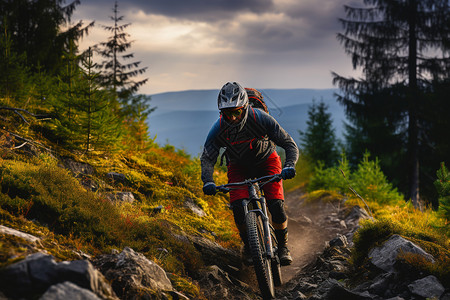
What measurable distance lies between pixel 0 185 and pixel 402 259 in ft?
17.1

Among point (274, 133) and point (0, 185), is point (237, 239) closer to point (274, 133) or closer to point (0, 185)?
point (274, 133)

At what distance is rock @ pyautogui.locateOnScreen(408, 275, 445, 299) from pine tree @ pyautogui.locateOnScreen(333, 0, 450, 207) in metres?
17.8

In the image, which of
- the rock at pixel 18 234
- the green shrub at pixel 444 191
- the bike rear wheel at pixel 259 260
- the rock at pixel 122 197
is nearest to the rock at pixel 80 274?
the rock at pixel 18 234

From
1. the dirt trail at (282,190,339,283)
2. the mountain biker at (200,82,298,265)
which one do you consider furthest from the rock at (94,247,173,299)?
the dirt trail at (282,190,339,283)

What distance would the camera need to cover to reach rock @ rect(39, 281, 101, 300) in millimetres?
2473

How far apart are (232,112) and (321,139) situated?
75.9 ft

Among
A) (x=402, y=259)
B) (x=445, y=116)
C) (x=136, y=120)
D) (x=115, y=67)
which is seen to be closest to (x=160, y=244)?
(x=402, y=259)

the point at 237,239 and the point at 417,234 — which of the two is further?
the point at 237,239

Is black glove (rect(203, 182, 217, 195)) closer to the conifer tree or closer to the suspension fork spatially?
the suspension fork

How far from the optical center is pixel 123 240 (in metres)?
4.44

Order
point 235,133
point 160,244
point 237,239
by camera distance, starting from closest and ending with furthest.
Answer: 1. point 160,244
2. point 235,133
3. point 237,239

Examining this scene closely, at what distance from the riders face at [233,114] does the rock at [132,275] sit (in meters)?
2.28

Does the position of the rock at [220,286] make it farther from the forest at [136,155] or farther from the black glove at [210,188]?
the black glove at [210,188]

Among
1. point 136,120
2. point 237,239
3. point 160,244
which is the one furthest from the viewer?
point 136,120
